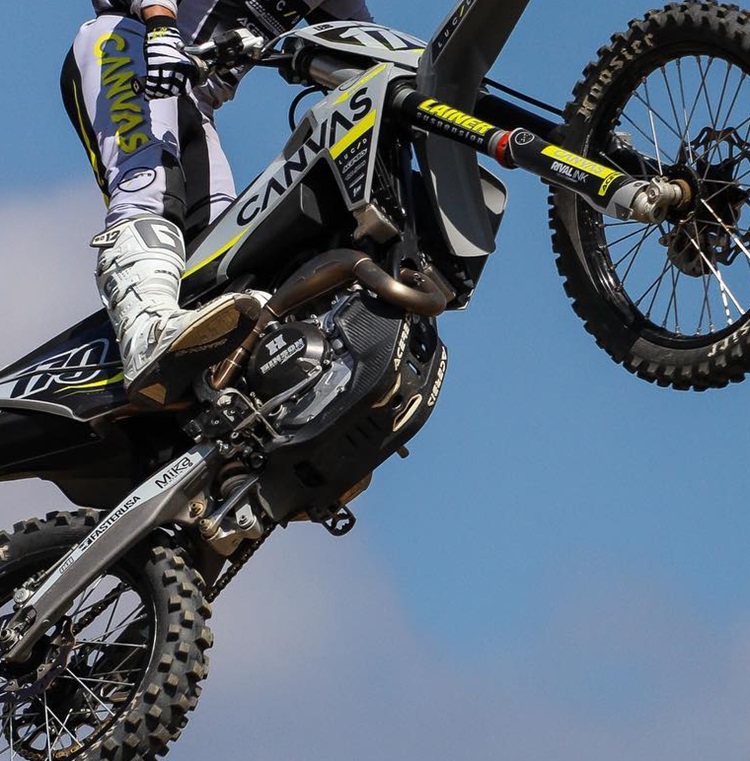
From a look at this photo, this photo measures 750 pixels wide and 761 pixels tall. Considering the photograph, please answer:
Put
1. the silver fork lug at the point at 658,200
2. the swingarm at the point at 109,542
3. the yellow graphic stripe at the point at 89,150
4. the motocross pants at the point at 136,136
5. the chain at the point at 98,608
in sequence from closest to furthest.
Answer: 1. the silver fork lug at the point at 658,200
2. the swingarm at the point at 109,542
3. the chain at the point at 98,608
4. the motocross pants at the point at 136,136
5. the yellow graphic stripe at the point at 89,150

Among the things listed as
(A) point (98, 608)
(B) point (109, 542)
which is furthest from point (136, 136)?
(A) point (98, 608)

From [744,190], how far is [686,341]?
0.67 m

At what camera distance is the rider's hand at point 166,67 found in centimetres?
880

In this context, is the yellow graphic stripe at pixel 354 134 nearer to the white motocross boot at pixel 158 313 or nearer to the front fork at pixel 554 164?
the front fork at pixel 554 164

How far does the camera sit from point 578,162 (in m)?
8.32

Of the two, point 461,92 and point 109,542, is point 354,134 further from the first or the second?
point 109,542

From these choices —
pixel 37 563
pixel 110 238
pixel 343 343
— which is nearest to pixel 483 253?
pixel 343 343

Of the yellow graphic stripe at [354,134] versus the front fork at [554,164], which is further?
the yellow graphic stripe at [354,134]

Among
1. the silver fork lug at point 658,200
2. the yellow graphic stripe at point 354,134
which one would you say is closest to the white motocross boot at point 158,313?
the yellow graphic stripe at point 354,134

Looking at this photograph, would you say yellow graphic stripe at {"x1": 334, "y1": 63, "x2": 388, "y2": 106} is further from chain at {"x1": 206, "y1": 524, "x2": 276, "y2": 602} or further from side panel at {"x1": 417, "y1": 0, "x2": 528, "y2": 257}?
chain at {"x1": 206, "y1": 524, "x2": 276, "y2": 602}

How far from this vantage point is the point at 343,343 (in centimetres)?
866

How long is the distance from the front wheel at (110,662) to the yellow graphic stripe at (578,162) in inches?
84.1

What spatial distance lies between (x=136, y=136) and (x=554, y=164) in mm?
1953

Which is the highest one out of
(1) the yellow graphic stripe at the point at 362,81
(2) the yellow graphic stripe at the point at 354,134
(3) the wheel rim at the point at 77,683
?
(1) the yellow graphic stripe at the point at 362,81
